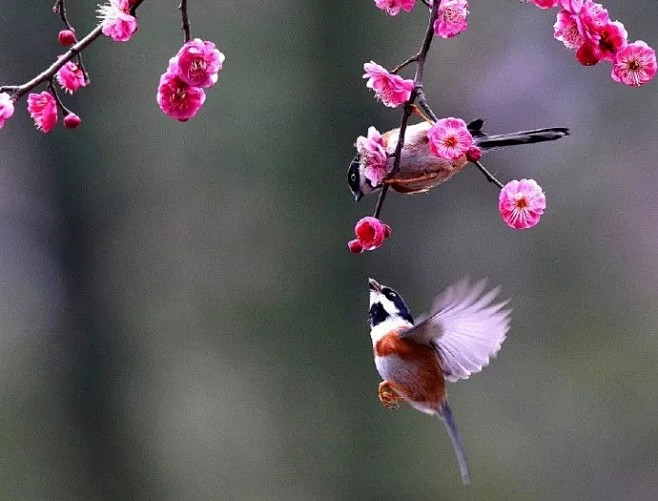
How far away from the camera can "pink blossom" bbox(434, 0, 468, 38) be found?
136 centimetres

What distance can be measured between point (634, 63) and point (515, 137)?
201 mm

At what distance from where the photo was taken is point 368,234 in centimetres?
127

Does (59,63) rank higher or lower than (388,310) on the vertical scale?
higher

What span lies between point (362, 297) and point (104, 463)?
65.6 inches

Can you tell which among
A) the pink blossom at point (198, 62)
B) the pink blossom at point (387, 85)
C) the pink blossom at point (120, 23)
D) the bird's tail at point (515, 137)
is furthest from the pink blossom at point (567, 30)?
the pink blossom at point (120, 23)

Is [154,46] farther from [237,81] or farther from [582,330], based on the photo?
[582,330]

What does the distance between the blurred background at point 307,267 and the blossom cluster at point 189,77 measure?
3448mm

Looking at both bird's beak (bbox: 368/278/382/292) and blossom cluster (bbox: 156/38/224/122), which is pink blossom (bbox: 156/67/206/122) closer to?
blossom cluster (bbox: 156/38/224/122)

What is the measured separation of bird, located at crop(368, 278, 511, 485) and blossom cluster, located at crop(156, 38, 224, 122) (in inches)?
16.7

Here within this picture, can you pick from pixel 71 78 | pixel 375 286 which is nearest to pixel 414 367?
pixel 375 286

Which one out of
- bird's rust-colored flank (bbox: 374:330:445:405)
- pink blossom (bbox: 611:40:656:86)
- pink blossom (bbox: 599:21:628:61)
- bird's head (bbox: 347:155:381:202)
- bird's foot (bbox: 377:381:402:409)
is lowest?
bird's foot (bbox: 377:381:402:409)

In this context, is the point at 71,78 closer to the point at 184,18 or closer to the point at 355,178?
the point at 184,18

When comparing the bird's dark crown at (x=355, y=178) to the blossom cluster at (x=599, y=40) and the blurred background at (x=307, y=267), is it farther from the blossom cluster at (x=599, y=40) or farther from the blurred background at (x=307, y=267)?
the blurred background at (x=307, y=267)

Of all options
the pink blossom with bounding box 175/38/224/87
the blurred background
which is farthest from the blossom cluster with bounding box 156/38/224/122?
the blurred background
